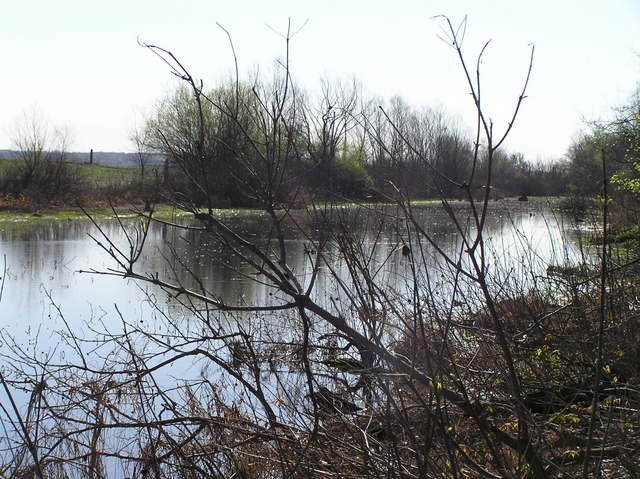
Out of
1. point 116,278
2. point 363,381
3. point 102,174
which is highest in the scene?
point 102,174

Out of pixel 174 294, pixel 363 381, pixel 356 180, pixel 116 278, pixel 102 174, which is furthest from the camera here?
pixel 102 174

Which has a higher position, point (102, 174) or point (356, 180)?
point (102, 174)

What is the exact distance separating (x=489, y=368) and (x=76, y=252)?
582 inches

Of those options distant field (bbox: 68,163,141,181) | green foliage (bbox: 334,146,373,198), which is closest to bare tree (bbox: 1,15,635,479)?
green foliage (bbox: 334,146,373,198)

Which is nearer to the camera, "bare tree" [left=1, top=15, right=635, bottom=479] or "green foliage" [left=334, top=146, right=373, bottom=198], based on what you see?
"bare tree" [left=1, top=15, right=635, bottom=479]

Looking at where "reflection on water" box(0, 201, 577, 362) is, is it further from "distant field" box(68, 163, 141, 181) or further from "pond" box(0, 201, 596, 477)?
"distant field" box(68, 163, 141, 181)

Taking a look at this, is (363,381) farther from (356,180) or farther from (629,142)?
(629,142)

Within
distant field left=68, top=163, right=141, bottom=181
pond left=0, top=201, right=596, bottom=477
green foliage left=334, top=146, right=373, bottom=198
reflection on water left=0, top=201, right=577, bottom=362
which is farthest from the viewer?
distant field left=68, top=163, right=141, bottom=181

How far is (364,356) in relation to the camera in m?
4.43

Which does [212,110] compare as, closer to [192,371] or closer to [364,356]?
[192,371]

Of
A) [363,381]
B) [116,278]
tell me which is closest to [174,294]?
[116,278]

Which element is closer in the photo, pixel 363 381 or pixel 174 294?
pixel 363 381

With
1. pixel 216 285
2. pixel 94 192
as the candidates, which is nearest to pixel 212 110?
pixel 94 192

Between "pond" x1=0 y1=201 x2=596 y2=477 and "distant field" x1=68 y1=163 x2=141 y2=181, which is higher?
"distant field" x1=68 y1=163 x2=141 y2=181
